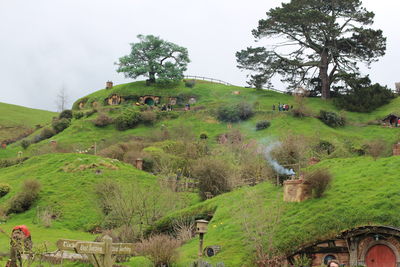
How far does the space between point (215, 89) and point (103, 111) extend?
782 inches

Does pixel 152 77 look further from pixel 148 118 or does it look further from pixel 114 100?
pixel 148 118

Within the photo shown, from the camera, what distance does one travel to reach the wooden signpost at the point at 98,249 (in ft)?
35.3

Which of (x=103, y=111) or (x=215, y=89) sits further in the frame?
(x=215, y=89)

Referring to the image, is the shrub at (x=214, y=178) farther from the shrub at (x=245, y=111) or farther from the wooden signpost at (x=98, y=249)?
the shrub at (x=245, y=111)

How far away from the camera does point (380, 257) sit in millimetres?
19938

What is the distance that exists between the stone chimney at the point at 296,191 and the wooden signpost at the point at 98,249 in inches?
574

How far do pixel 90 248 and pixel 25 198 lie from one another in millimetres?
29667

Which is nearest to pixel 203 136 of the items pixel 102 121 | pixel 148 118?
pixel 148 118

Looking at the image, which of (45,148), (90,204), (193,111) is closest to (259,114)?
(193,111)

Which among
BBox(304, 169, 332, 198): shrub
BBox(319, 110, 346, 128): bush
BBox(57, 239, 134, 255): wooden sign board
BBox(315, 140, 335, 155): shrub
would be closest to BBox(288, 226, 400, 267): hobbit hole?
BBox(304, 169, 332, 198): shrub

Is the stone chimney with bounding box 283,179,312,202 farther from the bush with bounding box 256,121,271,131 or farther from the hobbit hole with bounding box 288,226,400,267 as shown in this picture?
the bush with bounding box 256,121,271,131

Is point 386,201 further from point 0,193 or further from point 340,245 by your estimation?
point 0,193

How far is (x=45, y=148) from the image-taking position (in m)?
61.5

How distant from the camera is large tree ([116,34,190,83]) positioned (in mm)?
82562
